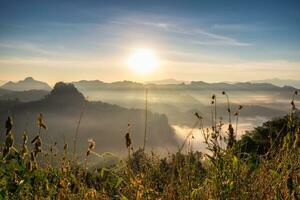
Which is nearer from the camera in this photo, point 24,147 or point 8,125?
point 8,125

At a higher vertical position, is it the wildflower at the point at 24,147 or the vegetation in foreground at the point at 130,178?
the wildflower at the point at 24,147

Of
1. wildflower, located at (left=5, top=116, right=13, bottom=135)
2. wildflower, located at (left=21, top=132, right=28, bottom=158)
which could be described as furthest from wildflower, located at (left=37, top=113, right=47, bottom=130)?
wildflower, located at (left=5, top=116, right=13, bottom=135)

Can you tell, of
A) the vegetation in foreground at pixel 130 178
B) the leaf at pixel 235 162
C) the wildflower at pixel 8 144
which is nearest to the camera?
the wildflower at pixel 8 144

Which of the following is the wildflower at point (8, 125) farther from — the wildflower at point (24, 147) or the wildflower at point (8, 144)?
the wildflower at point (24, 147)

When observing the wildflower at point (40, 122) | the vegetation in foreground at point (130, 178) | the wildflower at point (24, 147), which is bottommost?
the vegetation in foreground at point (130, 178)

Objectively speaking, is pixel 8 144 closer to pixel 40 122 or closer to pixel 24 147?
pixel 24 147

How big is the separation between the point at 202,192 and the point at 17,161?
2.04m

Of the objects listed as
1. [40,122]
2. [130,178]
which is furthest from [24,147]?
[130,178]

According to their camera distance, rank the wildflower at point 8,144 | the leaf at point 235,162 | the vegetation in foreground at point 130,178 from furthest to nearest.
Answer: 1. the leaf at point 235,162
2. the vegetation in foreground at point 130,178
3. the wildflower at point 8,144

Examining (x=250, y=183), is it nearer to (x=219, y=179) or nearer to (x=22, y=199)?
(x=219, y=179)

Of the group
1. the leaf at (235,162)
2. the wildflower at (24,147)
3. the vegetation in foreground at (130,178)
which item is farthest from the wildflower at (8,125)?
the leaf at (235,162)

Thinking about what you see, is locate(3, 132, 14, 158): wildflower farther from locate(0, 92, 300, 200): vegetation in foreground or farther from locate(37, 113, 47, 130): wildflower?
locate(37, 113, 47, 130): wildflower

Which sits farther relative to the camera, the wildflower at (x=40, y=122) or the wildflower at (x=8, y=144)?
the wildflower at (x=40, y=122)

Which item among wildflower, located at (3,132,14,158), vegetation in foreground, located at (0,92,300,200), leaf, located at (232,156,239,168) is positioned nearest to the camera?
wildflower, located at (3,132,14,158)
